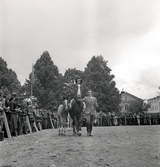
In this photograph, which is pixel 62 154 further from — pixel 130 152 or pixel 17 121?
pixel 17 121

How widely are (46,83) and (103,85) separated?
1213cm

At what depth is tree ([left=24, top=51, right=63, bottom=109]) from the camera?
6179 centimetres

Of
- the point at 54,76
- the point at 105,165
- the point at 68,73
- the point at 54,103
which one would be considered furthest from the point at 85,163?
the point at 68,73

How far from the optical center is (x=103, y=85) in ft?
218

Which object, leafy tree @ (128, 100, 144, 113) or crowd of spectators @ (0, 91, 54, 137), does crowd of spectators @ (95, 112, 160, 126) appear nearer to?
crowd of spectators @ (0, 91, 54, 137)

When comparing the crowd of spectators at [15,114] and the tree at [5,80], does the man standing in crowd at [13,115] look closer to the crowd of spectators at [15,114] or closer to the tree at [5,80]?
the crowd of spectators at [15,114]

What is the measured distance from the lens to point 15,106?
16.1 meters

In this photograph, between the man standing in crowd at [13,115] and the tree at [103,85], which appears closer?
the man standing in crowd at [13,115]

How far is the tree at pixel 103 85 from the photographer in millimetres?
65500

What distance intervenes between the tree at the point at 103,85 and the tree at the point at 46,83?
662 cm

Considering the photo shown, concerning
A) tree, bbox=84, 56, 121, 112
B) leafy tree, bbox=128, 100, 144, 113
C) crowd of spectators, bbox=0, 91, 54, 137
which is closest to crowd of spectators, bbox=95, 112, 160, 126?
tree, bbox=84, 56, 121, 112

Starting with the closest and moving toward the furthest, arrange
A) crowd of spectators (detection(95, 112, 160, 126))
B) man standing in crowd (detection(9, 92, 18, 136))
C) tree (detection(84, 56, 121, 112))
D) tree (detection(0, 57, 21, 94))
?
man standing in crowd (detection(9, 92, 18, 136)) < crowd of spectators (detection(95, 112, 160, 126)) < tree (detection(0, 57, 21, 94)) < tree (detection(84, 56, 121, 112))

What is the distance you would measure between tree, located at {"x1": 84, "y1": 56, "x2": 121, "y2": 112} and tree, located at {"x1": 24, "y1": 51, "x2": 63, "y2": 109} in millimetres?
6618

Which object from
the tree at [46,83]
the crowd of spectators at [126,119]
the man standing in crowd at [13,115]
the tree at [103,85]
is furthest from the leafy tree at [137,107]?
the man standing in crowd at [13,115]
